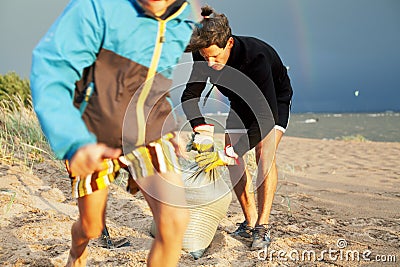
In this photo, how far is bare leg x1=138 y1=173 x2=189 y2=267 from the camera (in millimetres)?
1815

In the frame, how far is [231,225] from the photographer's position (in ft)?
11.4

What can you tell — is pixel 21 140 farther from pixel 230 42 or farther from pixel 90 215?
pixel 90 215

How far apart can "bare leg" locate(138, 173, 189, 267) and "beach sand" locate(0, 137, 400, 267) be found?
0.81 m

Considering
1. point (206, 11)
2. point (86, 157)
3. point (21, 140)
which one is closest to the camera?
point (86, 157)

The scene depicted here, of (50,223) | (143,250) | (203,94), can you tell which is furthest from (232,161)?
(50,223)

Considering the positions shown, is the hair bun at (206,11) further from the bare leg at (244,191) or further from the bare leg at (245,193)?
the bare leg at (245,193)

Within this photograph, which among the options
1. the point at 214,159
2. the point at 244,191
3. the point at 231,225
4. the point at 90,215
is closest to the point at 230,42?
the point at 214,159

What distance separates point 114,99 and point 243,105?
1.84m

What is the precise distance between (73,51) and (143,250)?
1588 mm

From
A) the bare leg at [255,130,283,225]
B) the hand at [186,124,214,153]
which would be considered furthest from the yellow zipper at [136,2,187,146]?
the bare leg at [255,130,283,225]

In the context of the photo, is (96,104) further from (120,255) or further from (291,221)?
(291,221)

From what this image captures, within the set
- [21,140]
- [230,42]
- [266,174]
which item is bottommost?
[21,140]

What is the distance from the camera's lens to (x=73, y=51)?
1.61 m

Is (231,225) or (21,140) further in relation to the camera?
(21,140)
